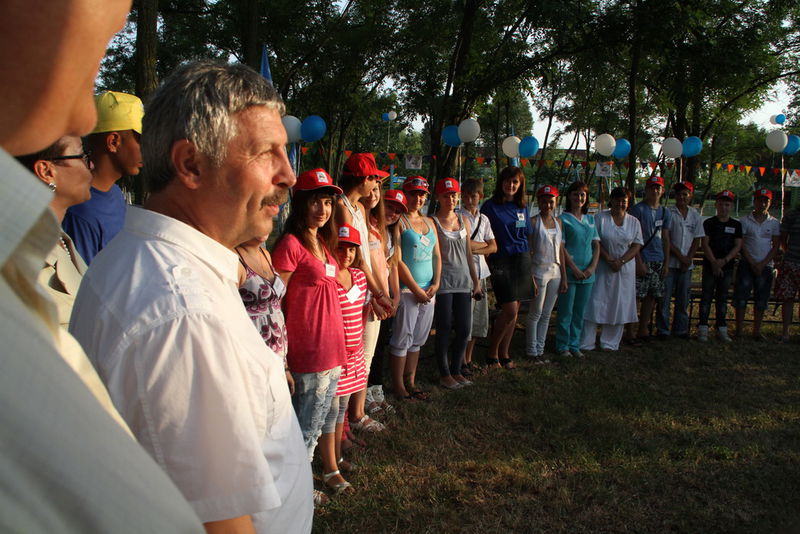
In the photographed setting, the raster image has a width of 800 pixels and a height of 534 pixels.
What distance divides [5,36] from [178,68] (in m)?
0.89

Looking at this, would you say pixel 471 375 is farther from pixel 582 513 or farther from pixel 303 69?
pixel 303 69

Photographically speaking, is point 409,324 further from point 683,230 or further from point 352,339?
point 683,230

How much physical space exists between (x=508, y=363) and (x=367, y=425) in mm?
2280

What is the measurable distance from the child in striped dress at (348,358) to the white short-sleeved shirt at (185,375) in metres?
2.46

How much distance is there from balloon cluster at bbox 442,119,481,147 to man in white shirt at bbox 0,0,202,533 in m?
8.43

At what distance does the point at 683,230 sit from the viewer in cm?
718

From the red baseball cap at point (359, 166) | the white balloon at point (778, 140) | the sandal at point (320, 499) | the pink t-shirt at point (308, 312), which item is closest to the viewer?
the pink t-shirt at point (308, 312)

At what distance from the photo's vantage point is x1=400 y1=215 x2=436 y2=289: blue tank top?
16.0ft

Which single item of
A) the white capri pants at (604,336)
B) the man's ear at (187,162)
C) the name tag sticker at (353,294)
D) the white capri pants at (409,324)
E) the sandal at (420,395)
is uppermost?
the man's ear at (187,162)

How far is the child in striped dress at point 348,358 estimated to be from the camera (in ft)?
11.2

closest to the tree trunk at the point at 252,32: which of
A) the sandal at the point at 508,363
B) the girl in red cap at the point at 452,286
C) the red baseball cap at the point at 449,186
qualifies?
the red baseball cap at the point at 449,186

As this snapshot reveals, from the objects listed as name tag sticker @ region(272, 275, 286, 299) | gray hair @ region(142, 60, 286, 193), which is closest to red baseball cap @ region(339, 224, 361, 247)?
name tag sticker @ region(272, 275, 286, 299)

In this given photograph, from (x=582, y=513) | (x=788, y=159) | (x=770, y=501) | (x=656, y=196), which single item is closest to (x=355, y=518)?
(x=582, y=513)

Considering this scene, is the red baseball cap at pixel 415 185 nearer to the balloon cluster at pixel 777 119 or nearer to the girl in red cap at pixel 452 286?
the girl in red cap at pixel 452 286
